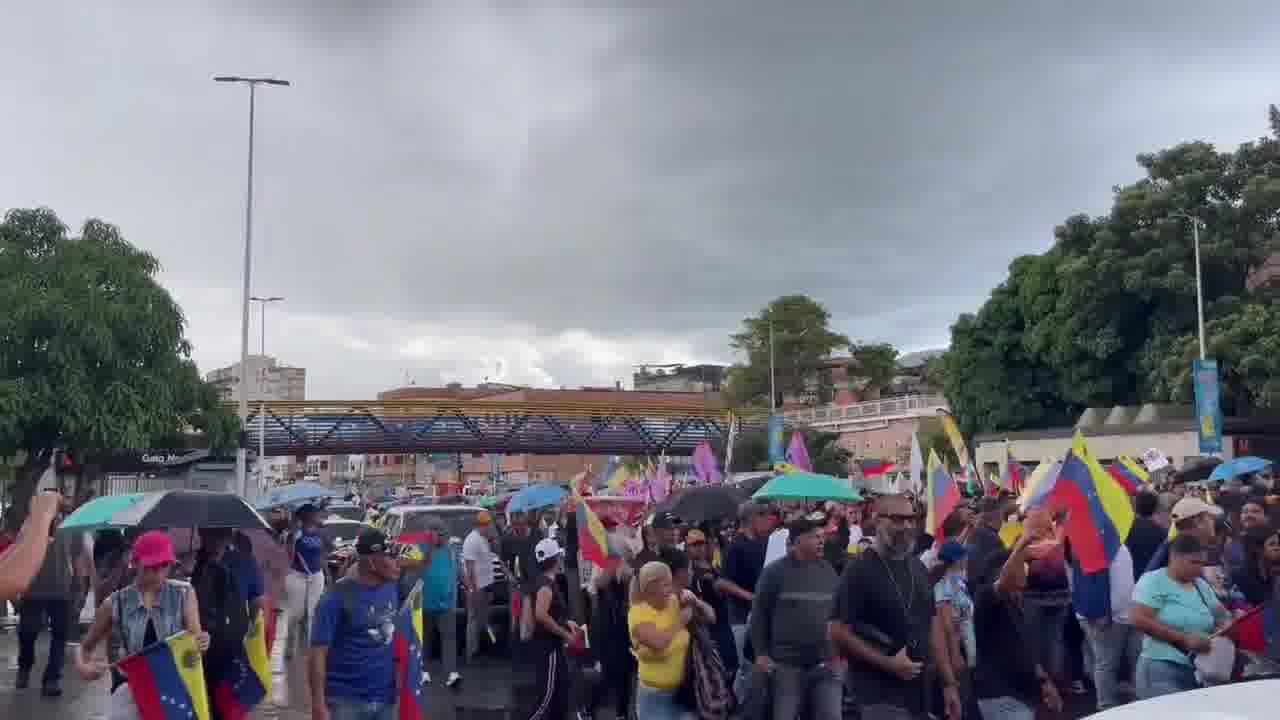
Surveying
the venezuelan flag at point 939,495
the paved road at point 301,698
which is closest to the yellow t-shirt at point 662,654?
the paved road at point 301,698

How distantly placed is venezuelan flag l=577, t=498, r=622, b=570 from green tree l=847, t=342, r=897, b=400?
76.1 metres

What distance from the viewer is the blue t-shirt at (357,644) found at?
6.97m

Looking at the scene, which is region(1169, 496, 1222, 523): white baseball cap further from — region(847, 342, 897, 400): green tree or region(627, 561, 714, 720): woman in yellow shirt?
region(847, 342, 897, 400): green tree

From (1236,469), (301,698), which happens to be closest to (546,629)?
(301,698)

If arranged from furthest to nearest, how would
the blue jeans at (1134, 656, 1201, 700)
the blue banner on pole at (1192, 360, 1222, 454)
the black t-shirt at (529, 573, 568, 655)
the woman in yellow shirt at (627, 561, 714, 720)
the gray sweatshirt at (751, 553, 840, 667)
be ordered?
the blue banner on pole at (1192, 360, 1222, 454) → the black t-shirt at (529, 573, 568, 655) → the gray sweatshirt at (751, 553, 840, 667) → the woman in yellow shirt at (627, 561, 714, 720) → the blue jeans at (1134, 656, 1201, 700)

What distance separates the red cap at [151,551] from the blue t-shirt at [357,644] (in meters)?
0.96

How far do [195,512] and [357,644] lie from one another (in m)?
3.51

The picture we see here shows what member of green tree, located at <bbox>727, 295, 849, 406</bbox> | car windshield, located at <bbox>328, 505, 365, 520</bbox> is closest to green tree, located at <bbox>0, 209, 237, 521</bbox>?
car windshield, located at <bbox>328, 505, 365, 520</bbox>

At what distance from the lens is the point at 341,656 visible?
6984 mm

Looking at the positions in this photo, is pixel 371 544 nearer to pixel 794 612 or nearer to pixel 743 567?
pixel 794 612

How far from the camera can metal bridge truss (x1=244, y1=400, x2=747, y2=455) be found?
2285 inches

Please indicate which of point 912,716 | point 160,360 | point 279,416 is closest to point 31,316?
point 160,360

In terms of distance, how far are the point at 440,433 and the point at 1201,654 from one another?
58.0 metres

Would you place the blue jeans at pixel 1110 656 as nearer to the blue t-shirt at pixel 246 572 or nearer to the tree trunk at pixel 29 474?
the blue t-shirt at pixel 246 572
